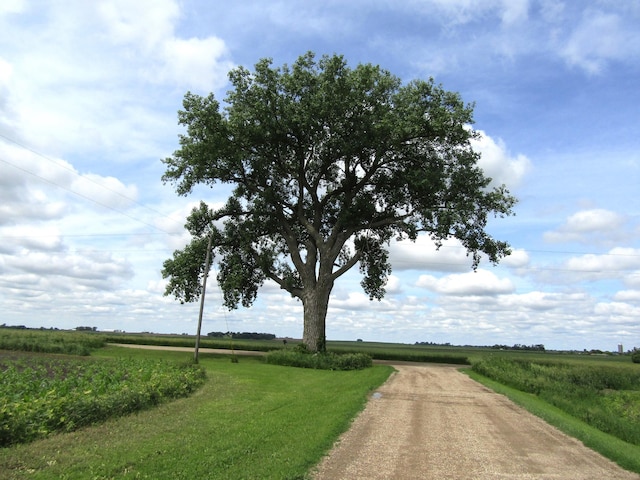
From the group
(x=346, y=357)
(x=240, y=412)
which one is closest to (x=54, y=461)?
(x=240, y=412)

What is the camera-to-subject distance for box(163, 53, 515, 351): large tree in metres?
35.2

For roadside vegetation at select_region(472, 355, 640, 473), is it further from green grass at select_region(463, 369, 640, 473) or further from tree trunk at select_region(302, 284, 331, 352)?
tree trunk at select_region(302, 284, 331, 352)

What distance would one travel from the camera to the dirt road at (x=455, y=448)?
9.50 meters

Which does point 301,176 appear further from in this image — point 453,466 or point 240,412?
point 453,466

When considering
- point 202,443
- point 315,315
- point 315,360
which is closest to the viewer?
point 202,443

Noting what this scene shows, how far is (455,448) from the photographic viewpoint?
11.5 m

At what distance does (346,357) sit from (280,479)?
88.8 ft

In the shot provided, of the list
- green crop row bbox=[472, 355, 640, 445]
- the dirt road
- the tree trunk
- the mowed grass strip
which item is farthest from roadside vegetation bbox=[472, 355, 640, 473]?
the tree trunk

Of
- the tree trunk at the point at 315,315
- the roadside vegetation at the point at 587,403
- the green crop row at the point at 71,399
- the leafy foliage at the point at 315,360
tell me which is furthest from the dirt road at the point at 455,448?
the tree trunk at the point at 315,315

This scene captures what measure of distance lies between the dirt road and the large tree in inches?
746

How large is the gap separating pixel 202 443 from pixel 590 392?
27849mm

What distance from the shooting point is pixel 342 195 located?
41.6 m

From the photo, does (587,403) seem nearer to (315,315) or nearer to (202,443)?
(315,315)

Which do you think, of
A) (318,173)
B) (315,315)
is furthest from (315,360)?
(318,173)
